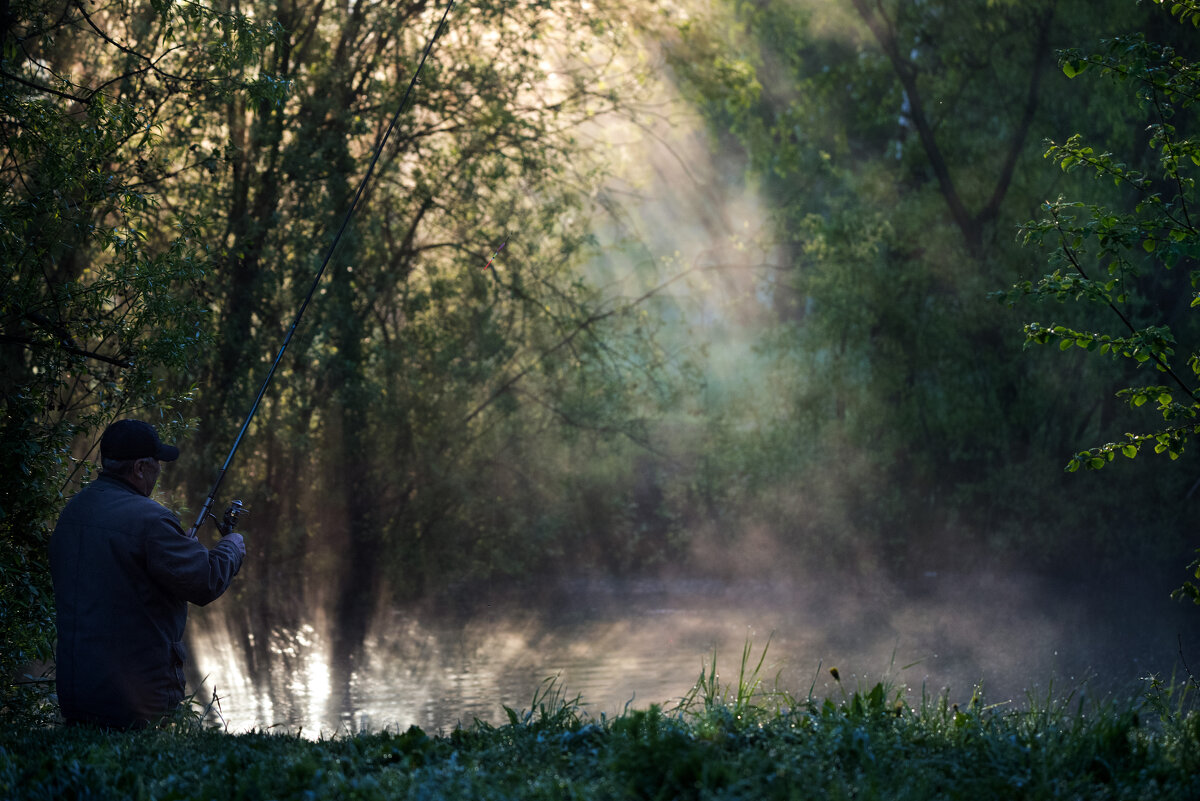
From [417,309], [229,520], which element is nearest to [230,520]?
[229,520]

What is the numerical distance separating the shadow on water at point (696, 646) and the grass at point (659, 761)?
141 inches

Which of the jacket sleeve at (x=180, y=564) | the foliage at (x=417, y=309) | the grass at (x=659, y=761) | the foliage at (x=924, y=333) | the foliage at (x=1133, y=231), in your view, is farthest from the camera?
the foliage at (x=924, y=333)

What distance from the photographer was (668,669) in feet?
32.0

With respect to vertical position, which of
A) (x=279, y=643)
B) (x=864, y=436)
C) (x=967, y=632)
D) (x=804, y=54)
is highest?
(x=804, y=54)

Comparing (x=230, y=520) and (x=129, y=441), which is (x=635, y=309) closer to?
(x=230, y=520)

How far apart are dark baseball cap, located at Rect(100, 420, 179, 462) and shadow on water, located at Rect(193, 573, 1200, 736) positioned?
3.67m

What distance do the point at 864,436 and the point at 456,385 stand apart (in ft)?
18.8

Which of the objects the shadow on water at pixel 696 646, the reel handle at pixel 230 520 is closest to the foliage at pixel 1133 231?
the shadow on water at pixel 696 646

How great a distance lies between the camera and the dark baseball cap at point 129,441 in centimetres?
424

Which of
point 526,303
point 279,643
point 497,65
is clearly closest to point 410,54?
point 497,65

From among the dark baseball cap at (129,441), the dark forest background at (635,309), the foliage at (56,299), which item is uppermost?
the dark forest background at (635,309)

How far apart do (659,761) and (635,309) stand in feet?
31.4

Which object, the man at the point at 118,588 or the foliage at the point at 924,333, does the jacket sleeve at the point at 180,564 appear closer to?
the man at the point at 118,588

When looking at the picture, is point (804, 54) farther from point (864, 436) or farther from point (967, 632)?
point (967, 632)
